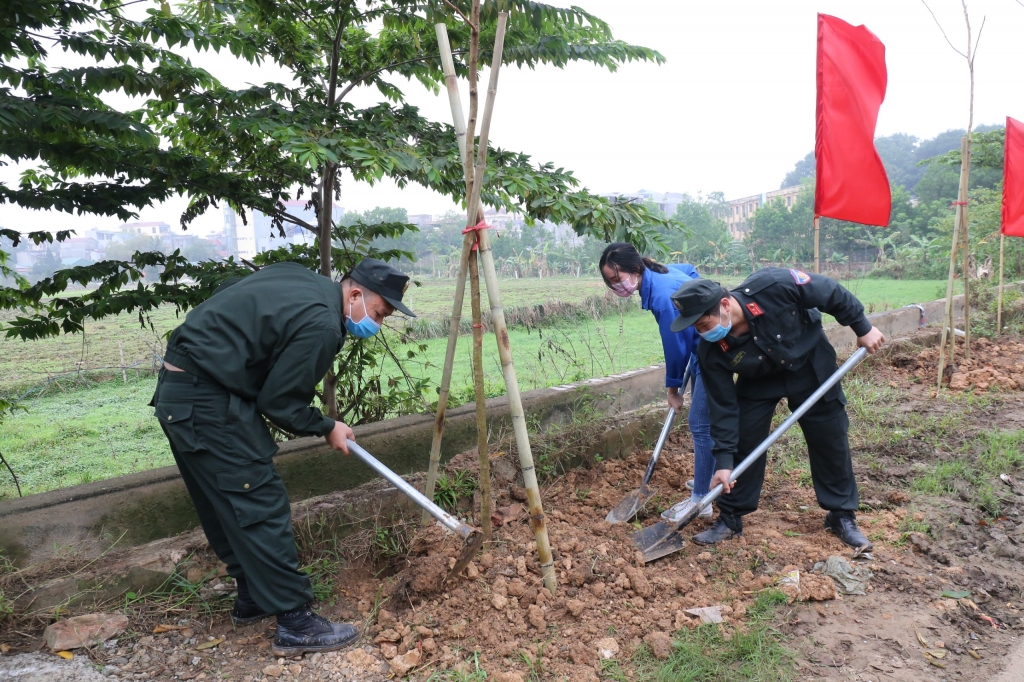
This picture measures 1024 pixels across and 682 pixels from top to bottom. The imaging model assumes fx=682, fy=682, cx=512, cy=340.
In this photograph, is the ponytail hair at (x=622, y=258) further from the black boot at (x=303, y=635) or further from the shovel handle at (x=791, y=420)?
the black boot at (x=303, y=635)

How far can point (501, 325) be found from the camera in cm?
266

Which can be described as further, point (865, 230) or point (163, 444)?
point (865, 230)

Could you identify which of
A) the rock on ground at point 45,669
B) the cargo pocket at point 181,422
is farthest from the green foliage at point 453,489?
the rock on ground at point 45,669

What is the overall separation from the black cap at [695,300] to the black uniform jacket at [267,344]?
4.70 ft

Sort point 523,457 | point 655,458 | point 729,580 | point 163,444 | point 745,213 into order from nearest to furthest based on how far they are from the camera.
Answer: point 523,457 → point 729,580 → point 655,458 → point 163,444 → point 745,213

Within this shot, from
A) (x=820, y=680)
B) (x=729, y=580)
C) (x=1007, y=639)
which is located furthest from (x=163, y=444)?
(x=1007, y=639)

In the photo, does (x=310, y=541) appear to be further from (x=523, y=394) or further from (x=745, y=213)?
(x=745, y=213)

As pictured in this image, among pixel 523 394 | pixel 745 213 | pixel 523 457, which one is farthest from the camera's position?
pixel 745 213

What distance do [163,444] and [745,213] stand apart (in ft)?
132

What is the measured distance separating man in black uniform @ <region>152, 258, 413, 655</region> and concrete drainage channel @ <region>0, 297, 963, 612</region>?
703mm

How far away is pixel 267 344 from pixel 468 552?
1.18 m

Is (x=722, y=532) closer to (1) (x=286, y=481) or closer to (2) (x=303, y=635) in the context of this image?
(2) (x=303, y=635)

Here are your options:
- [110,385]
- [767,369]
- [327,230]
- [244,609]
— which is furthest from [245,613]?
[110,385]

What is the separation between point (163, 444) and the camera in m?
5.20
